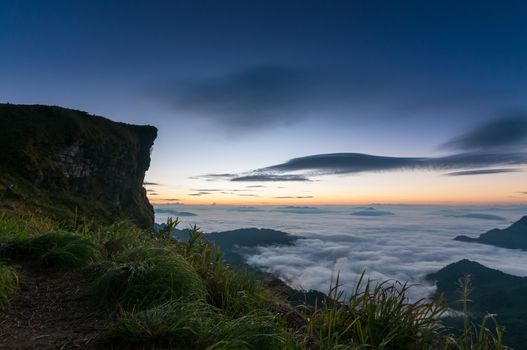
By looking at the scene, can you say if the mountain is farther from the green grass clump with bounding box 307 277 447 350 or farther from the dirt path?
the dirt path

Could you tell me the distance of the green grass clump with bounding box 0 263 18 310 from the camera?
439cm

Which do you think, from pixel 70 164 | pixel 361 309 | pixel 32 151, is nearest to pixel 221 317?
pixel 361 309

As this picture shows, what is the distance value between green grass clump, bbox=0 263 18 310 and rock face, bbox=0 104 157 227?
19969 millimetres

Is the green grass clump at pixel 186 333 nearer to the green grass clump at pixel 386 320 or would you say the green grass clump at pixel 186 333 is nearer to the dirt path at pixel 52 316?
the dirt path at pixel 52 316

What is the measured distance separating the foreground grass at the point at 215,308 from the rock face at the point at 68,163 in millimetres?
18915

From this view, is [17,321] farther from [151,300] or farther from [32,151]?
[32,151]

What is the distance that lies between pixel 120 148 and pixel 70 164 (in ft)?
61.9

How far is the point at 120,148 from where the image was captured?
215ft

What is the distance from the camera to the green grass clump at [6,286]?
14.4ft

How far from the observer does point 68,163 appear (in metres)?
46.7

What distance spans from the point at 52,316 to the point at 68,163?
1933 inches

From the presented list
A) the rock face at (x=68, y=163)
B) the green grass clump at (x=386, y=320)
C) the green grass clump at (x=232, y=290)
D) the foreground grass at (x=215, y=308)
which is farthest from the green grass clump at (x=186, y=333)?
the rock face at (x=68, y=163)

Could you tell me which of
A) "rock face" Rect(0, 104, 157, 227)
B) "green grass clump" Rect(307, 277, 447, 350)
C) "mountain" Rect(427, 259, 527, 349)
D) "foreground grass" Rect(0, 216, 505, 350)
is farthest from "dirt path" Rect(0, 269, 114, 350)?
"mountain" Rect(427, 259, 527, 349)

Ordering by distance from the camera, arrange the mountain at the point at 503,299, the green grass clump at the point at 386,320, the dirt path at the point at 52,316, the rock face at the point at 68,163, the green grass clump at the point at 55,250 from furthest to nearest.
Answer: the mountain at the point at 503,299 → the rock face at the point at 68,163 → the green grass clump at the point at 55,250 → the green grass clump at the point at 386,320 → the dirt path at the point at 52,316
